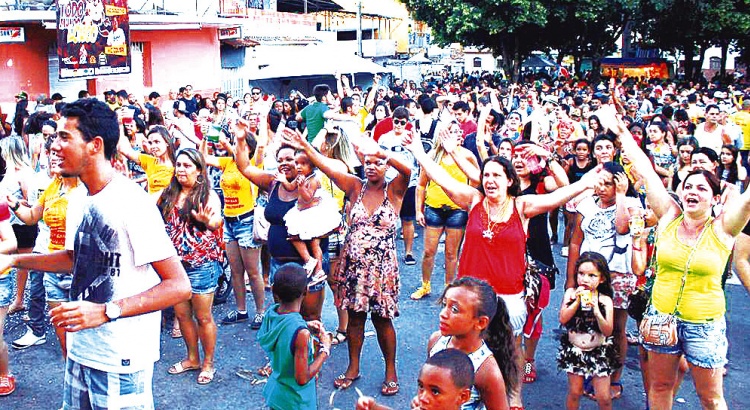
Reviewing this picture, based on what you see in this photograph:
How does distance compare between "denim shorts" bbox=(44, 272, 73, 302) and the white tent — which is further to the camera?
the white tent

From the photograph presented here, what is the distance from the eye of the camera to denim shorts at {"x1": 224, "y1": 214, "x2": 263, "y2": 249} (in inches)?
268

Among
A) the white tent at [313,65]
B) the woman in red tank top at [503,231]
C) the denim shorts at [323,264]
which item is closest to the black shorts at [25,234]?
the denim shorts at [323,264]

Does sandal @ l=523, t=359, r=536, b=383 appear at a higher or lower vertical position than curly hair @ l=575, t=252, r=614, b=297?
lower

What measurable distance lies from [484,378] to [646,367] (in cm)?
234

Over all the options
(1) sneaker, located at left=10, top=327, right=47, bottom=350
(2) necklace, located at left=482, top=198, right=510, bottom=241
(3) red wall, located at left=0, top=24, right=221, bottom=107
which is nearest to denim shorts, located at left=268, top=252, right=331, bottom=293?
(2) necklace, located at left=482, top=198, right=510, bottom=241

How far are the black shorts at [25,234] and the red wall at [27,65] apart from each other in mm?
11851

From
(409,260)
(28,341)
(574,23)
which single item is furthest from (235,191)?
(574,23)

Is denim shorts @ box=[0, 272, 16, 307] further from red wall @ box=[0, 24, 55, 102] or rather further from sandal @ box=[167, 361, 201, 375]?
red wall @ box=[0, 24, 55, 102]

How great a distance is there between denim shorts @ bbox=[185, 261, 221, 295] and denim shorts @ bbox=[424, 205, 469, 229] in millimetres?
2598

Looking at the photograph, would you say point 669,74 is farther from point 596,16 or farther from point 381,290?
point 381,290

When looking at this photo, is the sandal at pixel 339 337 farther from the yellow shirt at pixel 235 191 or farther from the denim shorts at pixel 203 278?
the yellow shirt at pixel 235 191

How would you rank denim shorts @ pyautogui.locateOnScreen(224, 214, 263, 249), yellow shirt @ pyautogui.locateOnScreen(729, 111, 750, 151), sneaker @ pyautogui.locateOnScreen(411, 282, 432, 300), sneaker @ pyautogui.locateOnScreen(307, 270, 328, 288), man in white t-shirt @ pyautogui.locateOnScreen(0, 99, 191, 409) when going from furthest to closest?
1. yellow shirt @ pyautogui.locateOnScreen(729, 111, 750, 151)
2. sneaker @ pyautogui.locateOnScreen(411, 282, 432, 300)
3. denim shorts @ pyautogui.locateOnScreen(224, 214, 263, 249)
4. sneaker @ pyautogui.locateOnScreen(307, 270, 328, 288)
5. man in white t-shirt @ pyautogui.locateOnScreen(0, 99, 191, 409)

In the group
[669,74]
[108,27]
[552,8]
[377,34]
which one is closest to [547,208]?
[108,27]

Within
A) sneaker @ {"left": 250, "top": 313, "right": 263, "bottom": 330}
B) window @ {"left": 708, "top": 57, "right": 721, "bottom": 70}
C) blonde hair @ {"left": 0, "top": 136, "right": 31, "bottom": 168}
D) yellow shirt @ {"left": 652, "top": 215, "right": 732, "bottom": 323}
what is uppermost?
window @ {"left": 708, "top": 57, "right": 721, "bottom": 70}
